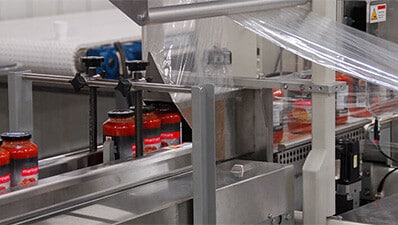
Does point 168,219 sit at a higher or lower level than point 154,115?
lower

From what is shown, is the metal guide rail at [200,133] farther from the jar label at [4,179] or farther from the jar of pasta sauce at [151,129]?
the jar label at [4,179]

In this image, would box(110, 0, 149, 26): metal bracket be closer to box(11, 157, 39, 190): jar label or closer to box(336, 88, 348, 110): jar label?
box(11, 157, 39, 190): jar label

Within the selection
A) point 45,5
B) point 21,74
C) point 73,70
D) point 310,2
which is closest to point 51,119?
point 73,70

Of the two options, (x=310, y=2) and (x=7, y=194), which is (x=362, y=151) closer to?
(x=310, y=2)

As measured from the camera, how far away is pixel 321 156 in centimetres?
213

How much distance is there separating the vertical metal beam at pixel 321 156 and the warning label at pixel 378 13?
19.1 inches

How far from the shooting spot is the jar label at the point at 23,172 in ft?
5.65

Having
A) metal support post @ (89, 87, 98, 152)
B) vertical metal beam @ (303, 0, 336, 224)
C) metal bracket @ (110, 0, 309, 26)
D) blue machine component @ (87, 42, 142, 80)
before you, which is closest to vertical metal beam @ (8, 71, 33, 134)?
metal support post @ (89, 87, 98, 152)

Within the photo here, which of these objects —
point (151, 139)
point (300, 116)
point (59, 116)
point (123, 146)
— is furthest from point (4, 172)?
point (59, 116)

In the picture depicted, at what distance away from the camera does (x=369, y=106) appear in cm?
265

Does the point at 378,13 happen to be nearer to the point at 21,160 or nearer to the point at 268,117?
the point at 268,117

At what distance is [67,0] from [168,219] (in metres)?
3.45

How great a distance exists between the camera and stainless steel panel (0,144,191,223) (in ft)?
5.37

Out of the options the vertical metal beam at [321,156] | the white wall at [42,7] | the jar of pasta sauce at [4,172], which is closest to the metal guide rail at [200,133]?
the jar of pasta sauce at [4,172]
